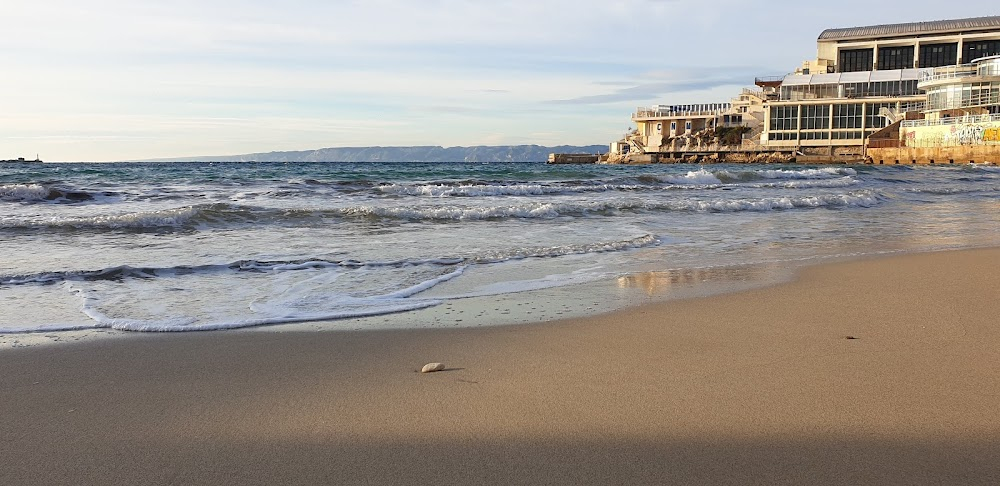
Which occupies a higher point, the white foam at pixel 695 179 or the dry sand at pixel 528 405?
the white foam at pixel 695 179

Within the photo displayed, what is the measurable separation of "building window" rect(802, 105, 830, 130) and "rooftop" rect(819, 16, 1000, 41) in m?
8.58

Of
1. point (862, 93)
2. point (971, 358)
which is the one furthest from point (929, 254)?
point (862, 93)

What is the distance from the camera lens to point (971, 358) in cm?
397

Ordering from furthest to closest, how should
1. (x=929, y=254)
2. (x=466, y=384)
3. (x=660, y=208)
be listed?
1. (x=660, y=208)
2. (x=929, y=254)
3. (x=466, y=384)

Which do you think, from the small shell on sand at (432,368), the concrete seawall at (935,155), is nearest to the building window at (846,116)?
the concrete seawall at (935,155)

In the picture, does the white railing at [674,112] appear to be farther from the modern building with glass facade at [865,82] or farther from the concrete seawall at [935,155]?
the concrete seawall at [935,155]

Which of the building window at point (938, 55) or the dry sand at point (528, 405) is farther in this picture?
the building window at point (938, 55)

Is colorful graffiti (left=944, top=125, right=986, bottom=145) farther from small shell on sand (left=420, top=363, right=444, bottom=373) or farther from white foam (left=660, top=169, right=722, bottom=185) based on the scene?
small shell on sand (left=420, top=363, right=444, bottom=373)

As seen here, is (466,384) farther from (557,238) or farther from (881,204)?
(881,204)

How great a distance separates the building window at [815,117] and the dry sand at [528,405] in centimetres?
7138

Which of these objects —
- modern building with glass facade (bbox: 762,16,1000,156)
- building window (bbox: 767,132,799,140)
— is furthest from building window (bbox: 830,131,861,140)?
building window (bbox: 767,132,799,140)

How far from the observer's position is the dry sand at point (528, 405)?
2.65 metres

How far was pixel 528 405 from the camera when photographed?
3277mm

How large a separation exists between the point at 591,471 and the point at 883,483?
886 millimetres
